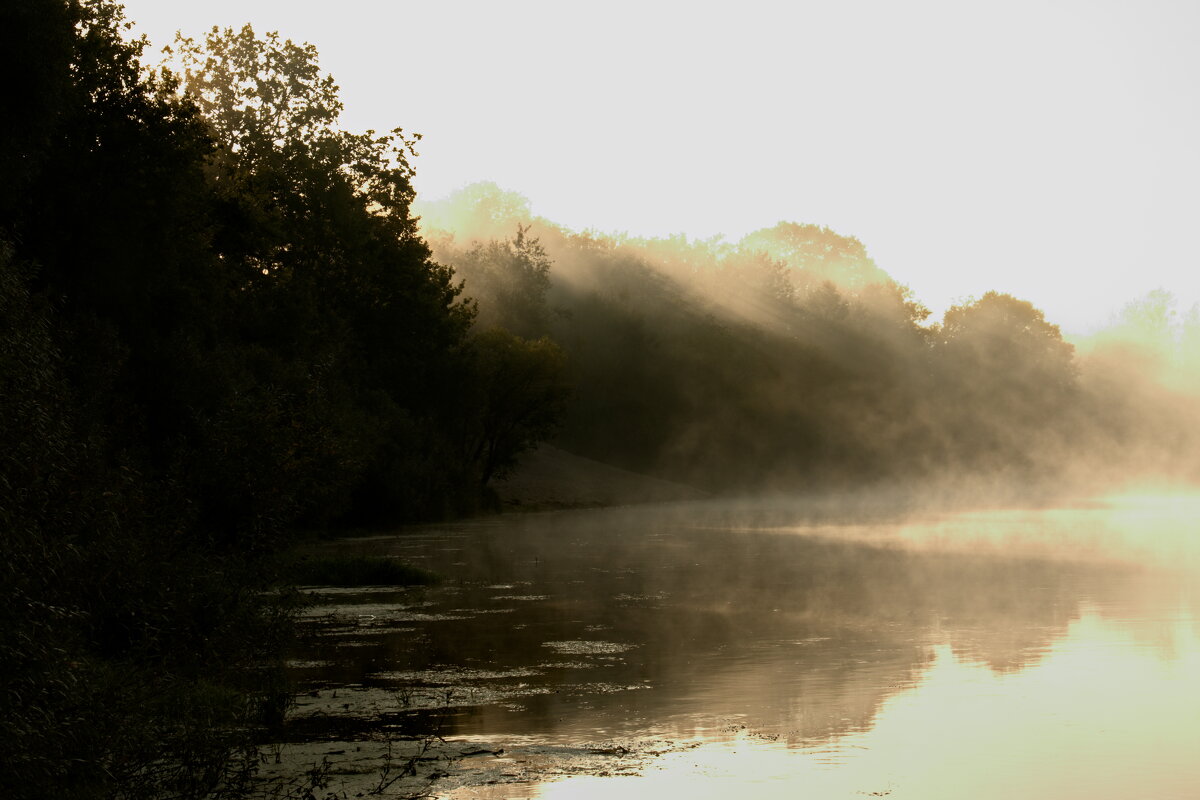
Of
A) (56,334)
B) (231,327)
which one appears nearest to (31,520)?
Answer: (56,334)

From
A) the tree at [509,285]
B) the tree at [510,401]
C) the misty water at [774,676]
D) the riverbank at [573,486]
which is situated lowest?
the misty water at [774,676]

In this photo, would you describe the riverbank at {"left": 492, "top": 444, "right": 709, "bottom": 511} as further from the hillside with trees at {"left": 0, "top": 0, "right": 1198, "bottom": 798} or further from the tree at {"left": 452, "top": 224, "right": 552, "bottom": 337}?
the tree at {"left": 452, "top": 224, "right": 552, "bottom": 337}

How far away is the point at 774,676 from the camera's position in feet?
57.7

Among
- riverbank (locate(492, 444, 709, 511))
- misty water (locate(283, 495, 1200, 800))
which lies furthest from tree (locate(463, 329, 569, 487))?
misty water (locate(283, 495, 1200, 800))

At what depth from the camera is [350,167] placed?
58406mm

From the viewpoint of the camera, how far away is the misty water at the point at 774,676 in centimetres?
1219

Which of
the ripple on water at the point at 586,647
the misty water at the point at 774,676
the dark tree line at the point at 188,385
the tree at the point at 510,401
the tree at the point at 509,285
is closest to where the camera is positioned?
the dark tree line at the point at 188,385

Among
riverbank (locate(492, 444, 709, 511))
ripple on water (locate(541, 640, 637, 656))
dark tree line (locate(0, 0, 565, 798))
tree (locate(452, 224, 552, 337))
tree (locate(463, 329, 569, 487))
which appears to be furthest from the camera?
tree (locate(452, 224, 552, 337))

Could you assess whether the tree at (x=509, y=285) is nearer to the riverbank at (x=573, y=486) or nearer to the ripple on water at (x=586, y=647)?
A: the riverbank at (x=573, y=486)

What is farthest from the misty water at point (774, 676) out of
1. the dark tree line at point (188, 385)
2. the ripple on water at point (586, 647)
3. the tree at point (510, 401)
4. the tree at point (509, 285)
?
the tree at point (509, 285)

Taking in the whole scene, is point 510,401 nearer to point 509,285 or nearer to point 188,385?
point 509,285

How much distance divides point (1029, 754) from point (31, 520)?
9.31 metres

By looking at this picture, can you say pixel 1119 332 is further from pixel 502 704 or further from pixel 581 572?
pixel 502 704

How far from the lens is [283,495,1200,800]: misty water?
12188 millimetres
